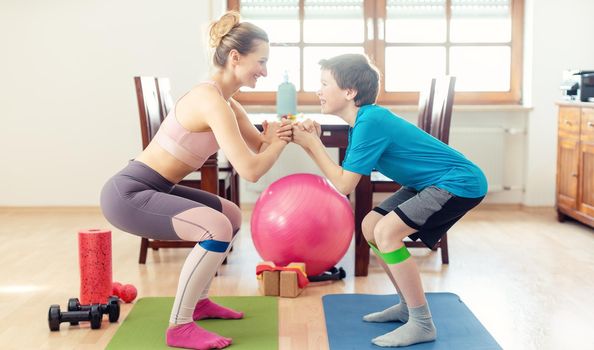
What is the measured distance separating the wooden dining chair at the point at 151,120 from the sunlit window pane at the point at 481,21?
2.26m

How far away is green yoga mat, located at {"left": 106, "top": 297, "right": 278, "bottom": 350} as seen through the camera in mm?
2859

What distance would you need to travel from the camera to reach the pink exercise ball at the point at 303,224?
3.58 m

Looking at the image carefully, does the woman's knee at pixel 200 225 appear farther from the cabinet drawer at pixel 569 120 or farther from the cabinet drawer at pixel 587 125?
the cabinet drawer at pixel 569 120

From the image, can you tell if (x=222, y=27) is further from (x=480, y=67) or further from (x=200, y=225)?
(x=480, y=67)

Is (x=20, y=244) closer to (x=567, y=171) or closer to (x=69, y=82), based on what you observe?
(x=69, y=82)

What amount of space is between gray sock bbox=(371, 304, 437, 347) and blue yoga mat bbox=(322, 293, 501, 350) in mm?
22

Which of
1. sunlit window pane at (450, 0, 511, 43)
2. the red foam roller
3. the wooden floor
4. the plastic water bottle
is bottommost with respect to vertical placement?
the wooden floor

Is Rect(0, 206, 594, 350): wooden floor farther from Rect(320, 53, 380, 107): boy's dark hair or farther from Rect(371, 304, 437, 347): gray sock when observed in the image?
Rect(320, 53, 380, 107): boy's dark hair

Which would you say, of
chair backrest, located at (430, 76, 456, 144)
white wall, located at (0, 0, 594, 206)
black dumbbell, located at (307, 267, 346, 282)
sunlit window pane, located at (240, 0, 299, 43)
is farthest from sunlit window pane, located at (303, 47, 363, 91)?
black dumbbell, located at (307, 267, 346, 282)

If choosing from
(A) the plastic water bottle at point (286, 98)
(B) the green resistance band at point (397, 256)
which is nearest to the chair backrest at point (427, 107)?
(A) the plastic water bottle at point (286, 98)

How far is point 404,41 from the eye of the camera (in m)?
5.87

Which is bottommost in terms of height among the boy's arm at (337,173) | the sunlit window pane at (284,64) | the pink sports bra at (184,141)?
the boy's arm at (337,173)

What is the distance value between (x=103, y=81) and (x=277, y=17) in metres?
1.29

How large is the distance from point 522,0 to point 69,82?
319 centimetres
